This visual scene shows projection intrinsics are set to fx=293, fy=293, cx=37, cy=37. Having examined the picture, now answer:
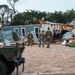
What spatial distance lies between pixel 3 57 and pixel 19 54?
0.62 m

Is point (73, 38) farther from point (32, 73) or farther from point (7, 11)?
point (7, 11)

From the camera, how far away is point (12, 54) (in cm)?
929

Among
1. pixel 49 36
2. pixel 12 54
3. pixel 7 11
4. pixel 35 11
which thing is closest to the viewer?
pixel 12 54

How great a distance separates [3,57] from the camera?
376 inches

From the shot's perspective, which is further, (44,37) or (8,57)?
(44,37)

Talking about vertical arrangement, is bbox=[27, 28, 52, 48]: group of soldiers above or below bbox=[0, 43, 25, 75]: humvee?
below

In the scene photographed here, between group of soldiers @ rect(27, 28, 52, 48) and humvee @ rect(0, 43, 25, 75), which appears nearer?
humvee @ rect(0, 43, 25, 75)

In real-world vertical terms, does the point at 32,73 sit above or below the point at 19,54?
below

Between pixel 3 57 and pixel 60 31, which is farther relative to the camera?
pixel 60 31

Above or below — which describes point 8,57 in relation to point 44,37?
above

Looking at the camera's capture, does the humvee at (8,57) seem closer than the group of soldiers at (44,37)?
Yes

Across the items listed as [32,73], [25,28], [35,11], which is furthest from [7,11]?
[32,73]

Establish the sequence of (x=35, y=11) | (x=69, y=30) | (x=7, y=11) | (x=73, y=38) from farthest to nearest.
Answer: (x=7, y=11) → (x=35, y=11) → (x=69, y=30) → (x=73, y=38)

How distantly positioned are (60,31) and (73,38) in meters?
5.30
